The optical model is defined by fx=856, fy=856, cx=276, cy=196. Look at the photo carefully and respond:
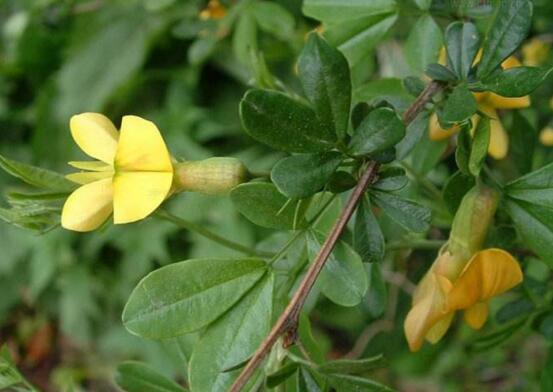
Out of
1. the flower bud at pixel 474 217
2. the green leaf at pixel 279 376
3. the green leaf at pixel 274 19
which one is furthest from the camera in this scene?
the green leaf at pixel 274 19

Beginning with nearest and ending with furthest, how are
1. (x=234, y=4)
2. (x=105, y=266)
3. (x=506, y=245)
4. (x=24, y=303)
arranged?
1. (x=506, y=245)
2. (x=234, y=4)
3. (x=105, y=266)
4. (x=24, y=303)

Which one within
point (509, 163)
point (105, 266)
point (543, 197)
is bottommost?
point (105, 266)

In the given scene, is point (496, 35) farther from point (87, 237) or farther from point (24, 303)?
point (24, 303)

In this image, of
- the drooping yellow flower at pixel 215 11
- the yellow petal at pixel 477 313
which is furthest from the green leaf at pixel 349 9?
the drooping yellow flower at pixel 215 11

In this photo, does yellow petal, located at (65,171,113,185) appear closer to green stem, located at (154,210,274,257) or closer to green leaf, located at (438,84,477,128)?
green stem, located at (154,210,274,257)

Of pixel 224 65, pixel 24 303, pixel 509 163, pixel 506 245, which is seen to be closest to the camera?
pixel 506 245

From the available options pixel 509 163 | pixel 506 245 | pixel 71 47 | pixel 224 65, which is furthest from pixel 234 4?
pixel 71 47

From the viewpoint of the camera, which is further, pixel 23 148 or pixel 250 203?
pixel 23 148

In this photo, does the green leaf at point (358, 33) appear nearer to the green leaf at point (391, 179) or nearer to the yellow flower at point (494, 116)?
the yellow flower at point (494, 116)
